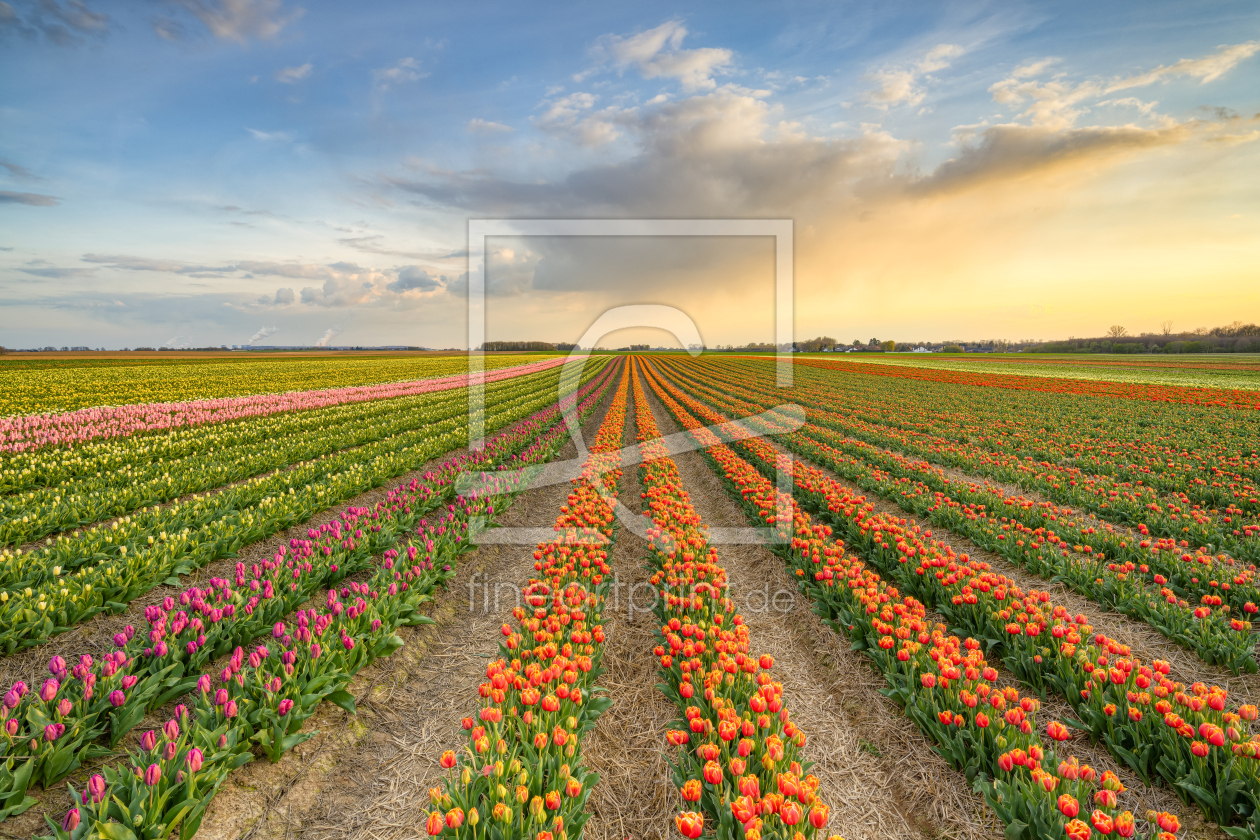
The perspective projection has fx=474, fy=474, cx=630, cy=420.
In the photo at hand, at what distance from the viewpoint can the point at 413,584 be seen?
5.82 meters

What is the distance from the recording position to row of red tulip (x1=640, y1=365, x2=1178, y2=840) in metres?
2.90

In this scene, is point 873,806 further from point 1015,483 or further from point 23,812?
point 1015,483

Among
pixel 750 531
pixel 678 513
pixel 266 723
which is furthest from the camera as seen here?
pixel 750 531

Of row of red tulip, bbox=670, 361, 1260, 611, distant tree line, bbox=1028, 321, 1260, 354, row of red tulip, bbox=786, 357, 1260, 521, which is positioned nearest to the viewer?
row of red tulip, bbox=670, 361, 1260, 611

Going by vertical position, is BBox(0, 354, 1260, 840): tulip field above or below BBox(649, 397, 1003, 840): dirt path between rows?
above

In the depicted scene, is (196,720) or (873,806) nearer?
(196,720)

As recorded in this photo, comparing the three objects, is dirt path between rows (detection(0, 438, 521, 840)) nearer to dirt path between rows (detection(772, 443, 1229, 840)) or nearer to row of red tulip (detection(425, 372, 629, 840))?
row of red tulip (detection(425, 372, 629, 840))

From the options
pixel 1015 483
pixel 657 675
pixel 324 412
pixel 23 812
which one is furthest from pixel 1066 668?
pixel 324 412

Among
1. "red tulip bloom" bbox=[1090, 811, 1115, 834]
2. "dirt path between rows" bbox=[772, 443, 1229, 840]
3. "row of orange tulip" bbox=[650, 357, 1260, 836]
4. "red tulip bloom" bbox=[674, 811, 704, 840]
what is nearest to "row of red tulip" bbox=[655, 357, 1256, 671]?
"dirt path between rows" bbox=[772, 443, 1229, 840]

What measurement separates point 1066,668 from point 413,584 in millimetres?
6762

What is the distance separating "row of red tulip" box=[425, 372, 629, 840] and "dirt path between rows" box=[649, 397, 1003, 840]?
1.99 metres

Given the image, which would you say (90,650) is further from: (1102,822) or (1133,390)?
(1133,390)

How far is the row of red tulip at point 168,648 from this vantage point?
125 inches

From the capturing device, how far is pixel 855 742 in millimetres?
4230
